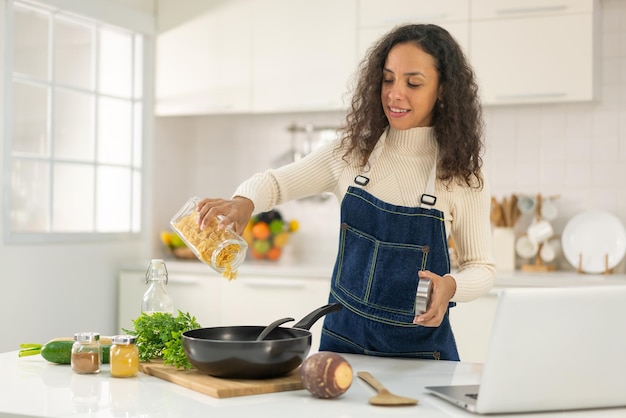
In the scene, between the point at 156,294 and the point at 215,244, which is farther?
the point at 156,294

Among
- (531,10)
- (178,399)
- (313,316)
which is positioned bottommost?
(178,399)

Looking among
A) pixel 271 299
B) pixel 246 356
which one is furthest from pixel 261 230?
pixel 246 356

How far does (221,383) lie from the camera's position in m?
1.59

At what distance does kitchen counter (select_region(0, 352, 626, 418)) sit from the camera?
1.41 metres

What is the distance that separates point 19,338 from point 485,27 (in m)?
2.53

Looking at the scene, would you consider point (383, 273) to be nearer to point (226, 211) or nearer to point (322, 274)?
point (226, 211)

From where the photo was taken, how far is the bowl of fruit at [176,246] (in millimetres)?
4578

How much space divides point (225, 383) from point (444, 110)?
1.03 m

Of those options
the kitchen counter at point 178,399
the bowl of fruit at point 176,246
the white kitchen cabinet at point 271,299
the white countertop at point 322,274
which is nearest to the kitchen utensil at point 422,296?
the kitchen counter at point 178,399

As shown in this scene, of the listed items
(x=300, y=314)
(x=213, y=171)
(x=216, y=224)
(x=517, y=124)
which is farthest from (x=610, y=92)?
(x=216, y=224)

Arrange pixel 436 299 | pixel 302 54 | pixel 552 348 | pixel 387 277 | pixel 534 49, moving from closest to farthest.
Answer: pixel 552 348
pixel 436 299
pixel 387 277
pixel 534 49
pixel 302 54

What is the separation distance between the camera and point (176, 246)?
181 inches

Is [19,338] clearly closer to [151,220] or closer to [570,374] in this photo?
[151,220]

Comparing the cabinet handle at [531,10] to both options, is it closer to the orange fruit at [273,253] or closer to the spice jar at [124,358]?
the orange fruit at [273,253]
